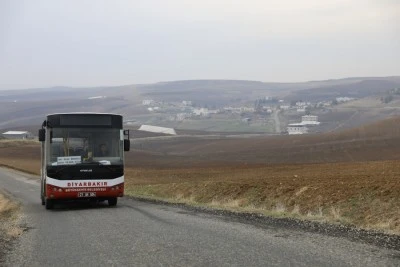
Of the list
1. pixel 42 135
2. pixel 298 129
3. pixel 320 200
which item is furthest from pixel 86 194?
pixel 298 129

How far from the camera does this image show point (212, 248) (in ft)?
30.2

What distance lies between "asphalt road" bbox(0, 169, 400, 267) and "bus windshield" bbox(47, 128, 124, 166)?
3.61 meters

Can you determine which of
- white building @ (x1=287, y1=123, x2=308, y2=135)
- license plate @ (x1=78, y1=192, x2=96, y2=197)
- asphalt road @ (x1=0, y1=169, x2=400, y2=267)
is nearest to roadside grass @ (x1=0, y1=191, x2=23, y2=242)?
asphalt road @ (x1=0, y1=169, x2=400, y2=267)

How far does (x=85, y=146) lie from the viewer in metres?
17.9

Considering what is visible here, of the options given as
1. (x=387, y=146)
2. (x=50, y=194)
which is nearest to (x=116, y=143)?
(x=50, y=194)

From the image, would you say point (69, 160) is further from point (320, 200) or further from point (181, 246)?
point (181, 246)

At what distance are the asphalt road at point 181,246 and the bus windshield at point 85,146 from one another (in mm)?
3609

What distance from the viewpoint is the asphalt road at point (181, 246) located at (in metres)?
8.04

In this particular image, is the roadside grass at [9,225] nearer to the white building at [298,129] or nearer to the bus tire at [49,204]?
the bus tire at [49,204]

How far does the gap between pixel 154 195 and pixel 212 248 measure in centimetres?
1548

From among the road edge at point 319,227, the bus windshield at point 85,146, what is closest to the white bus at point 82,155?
the bus windshield at point 85,146

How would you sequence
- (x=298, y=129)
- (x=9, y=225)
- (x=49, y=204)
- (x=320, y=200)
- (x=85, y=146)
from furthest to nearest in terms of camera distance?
(x=298, y=129) → (x=49, y=204) → (x=85, y=146) → (x=320, y=200) → (x=9, y=225)

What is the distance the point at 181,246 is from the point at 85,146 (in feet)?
30.0

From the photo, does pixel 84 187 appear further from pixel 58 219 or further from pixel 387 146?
pixel 387 146
